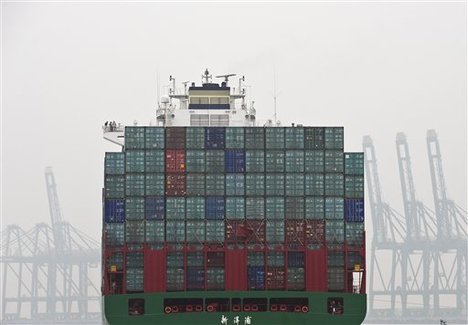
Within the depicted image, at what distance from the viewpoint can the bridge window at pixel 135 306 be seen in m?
63.3

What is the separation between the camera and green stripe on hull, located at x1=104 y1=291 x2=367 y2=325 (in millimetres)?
63000

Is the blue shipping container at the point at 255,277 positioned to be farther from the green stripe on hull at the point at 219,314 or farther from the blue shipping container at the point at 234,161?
the blue shipping container at the point at 234,161

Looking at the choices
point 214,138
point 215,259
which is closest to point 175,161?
point 214,138

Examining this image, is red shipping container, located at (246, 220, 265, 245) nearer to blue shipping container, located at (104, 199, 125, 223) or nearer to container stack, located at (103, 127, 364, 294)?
container stack, located at (103, 127, 364, 294)

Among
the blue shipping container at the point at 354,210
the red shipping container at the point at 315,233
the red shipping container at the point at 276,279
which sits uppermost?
the blue shipping container at the point at 354,210

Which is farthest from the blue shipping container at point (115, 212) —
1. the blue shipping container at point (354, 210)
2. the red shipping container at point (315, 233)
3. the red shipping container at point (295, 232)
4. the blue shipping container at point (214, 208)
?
the blue shipping container at point (354, 210)

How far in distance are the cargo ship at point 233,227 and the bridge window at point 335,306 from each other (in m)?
0.05

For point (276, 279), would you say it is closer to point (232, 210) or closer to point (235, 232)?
point (235, 232)

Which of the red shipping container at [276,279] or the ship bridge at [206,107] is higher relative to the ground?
the ship bridge at [206,107]

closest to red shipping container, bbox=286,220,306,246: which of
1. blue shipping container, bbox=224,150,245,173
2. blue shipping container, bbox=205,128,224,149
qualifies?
blue shipping container, bbox=224,150,245,173

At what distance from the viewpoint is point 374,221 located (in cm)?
16412

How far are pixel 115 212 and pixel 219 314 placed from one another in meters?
6.84

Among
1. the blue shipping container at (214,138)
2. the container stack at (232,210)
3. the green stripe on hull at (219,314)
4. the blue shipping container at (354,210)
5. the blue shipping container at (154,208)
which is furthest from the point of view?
the blue shipping container at (214,138)

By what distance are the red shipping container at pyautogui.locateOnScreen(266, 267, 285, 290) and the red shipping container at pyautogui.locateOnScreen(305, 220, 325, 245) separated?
1988mm
